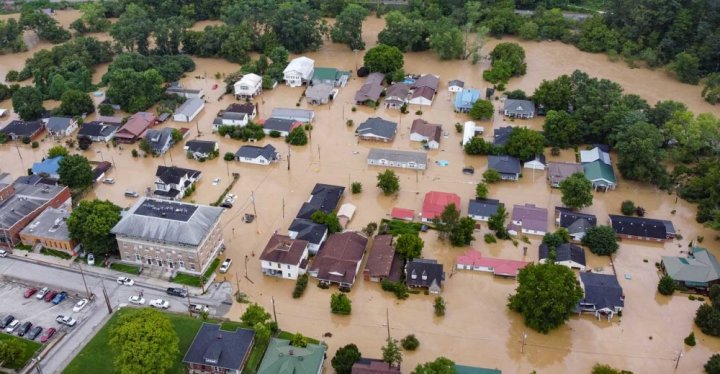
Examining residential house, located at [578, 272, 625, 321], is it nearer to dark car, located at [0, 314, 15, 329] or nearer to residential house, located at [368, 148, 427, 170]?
residential house, located at [368, 148, 427, 170]

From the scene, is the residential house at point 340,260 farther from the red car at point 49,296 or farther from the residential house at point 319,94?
the residential house at point 319,94

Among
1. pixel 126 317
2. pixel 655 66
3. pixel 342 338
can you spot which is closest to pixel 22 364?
pixel 126 317

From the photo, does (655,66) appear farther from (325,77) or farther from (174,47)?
(174,47)

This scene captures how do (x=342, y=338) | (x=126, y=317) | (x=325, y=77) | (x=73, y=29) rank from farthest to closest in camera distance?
(x=73, y=29) → (x=325, y=77) → (x=342, y=338) → (x=126, y=317)

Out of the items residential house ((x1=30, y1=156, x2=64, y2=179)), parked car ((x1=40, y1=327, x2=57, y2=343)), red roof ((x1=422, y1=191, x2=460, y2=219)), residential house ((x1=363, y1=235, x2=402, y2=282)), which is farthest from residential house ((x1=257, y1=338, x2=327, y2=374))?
residential house ((x1=30, y1=156, x2=64, y2=179))

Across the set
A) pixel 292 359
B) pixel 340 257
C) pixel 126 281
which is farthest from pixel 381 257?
pixel 126 281

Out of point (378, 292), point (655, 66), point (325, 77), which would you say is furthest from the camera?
point (655, 66)
